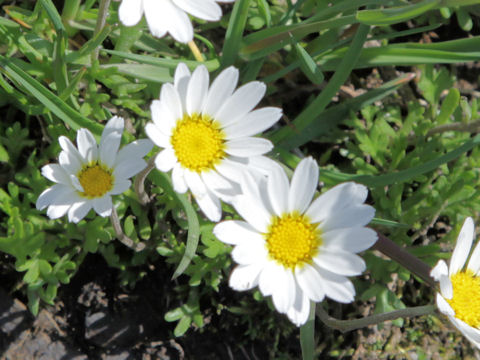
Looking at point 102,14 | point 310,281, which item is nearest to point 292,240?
point 310,281

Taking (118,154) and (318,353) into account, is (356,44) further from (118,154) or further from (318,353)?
(318,353)

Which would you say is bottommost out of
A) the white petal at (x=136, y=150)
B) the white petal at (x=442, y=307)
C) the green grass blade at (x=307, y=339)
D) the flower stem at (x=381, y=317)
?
the green grass blade at (x=307, y=339)

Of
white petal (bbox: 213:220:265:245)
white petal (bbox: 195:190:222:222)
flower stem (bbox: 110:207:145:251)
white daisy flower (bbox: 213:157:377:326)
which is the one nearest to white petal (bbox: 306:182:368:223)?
white daisy flower (bbox: 213:157:377:326)

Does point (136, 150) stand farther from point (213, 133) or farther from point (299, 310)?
point (299, 310)

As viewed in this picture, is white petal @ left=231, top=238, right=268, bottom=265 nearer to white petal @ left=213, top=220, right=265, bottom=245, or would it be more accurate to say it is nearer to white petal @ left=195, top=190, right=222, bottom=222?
white petal @ left=213, top=220, right=265, bottom=245

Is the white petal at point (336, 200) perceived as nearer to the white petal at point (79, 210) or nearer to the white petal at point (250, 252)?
the white petal at point (250, 252)

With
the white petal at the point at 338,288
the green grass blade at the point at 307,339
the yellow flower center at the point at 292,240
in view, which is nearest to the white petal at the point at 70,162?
the yellow flower center at the point at 292,240

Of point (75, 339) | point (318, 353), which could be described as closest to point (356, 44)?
point (318, 353)
